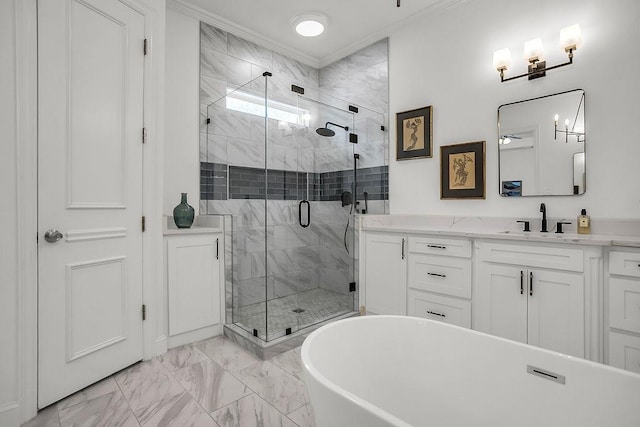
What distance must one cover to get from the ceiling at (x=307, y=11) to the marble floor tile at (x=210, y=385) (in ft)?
10.0

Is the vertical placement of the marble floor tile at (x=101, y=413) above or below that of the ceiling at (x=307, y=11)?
below

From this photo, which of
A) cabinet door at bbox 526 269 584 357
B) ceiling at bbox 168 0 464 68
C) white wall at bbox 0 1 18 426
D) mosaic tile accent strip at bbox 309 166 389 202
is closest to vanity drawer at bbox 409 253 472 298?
cabinet door at bbox 526 269 584 357

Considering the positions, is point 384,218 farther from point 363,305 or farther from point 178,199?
point 178,199

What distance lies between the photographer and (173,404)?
1771 mm

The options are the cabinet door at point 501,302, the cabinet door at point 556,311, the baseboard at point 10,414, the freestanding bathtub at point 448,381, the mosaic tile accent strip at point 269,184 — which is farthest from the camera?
the mosaic tile accent strip at point 269,184

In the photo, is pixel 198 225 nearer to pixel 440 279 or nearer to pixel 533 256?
pixel 440 279

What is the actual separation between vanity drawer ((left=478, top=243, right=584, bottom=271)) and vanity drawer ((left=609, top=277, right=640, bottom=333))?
18cm

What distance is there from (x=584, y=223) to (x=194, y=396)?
278 cm

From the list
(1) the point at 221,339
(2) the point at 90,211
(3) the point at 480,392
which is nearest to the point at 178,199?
(2) the point at 90,211

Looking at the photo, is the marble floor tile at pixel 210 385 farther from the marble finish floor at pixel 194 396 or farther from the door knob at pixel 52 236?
the door knob at pixel 52 236

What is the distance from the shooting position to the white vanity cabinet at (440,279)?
2.37 metres

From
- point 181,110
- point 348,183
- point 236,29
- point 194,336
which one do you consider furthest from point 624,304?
point 236,29

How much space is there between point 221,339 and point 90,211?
4.71ft

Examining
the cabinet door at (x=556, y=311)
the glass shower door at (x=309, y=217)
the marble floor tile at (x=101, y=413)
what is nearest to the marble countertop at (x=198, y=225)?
the glass shower door at (x=309, y=217)
